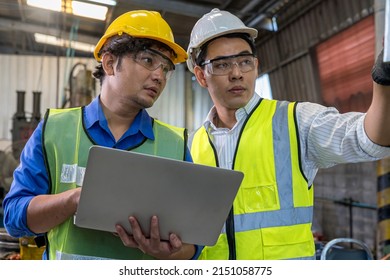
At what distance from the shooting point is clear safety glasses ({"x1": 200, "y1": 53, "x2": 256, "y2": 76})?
4.41ft

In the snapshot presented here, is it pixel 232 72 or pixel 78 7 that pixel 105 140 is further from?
pixel 78 7

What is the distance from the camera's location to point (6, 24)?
8.12 ft

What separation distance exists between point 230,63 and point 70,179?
21.1 inches

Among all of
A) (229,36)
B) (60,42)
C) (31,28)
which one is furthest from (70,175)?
(60,42)

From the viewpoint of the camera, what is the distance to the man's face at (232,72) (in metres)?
1.34

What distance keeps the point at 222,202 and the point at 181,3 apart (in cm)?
98

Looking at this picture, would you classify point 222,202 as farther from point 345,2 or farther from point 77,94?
point 77,94

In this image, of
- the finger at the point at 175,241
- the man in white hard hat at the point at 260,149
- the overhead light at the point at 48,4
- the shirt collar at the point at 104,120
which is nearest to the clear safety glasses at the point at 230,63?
the man in white hard hat at the point at 260,149

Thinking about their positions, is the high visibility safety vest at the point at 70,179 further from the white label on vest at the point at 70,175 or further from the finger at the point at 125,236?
the finger at the point at 125,236

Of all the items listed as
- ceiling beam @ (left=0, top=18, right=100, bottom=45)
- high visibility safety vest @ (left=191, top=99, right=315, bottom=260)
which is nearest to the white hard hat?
high visibility safety vest @ (left=191, top=99, right=315, bottom=260)

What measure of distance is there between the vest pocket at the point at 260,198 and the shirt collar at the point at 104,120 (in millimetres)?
301

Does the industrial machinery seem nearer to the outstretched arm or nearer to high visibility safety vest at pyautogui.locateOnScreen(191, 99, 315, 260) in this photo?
high visibility safety vest at pyautogui.locateOnScreen(191, 99, 315, 260)
